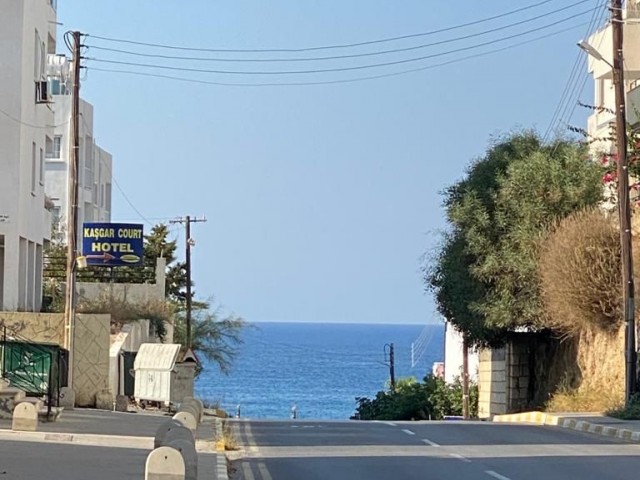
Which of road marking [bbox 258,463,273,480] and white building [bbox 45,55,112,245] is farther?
white building [bbox 45,55,112,245]

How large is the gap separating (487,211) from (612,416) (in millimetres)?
11314

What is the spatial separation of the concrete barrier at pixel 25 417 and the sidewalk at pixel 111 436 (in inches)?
7.6

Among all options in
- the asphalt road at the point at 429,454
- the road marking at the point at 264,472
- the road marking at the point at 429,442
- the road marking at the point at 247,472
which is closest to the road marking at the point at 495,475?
the asphalt road at the point at 429,454

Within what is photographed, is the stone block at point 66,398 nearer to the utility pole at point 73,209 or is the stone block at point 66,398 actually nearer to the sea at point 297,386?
the utility pole at point 73,209

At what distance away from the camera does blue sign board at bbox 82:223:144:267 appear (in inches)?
1980

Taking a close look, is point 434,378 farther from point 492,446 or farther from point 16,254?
point 492,446

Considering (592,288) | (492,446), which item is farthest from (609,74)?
(492,446)

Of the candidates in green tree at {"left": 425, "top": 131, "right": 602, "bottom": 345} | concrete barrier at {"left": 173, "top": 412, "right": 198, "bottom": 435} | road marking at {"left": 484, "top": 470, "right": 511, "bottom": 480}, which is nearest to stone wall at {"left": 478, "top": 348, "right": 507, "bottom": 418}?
green tree at {"left": 425, "top": 131, "right": 602, "bottom": 345}

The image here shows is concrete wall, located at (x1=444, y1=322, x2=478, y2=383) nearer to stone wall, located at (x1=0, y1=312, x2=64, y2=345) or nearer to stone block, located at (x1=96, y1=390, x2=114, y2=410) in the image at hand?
stone block, located at (x1=96, y1=390, x2=114, y2=410)

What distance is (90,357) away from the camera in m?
34.3

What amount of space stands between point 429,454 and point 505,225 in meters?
19.0

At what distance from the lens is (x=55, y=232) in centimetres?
6266

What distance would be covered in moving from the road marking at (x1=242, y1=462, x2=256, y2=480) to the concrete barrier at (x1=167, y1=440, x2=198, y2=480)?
2.95 meters

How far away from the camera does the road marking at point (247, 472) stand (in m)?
17.6
